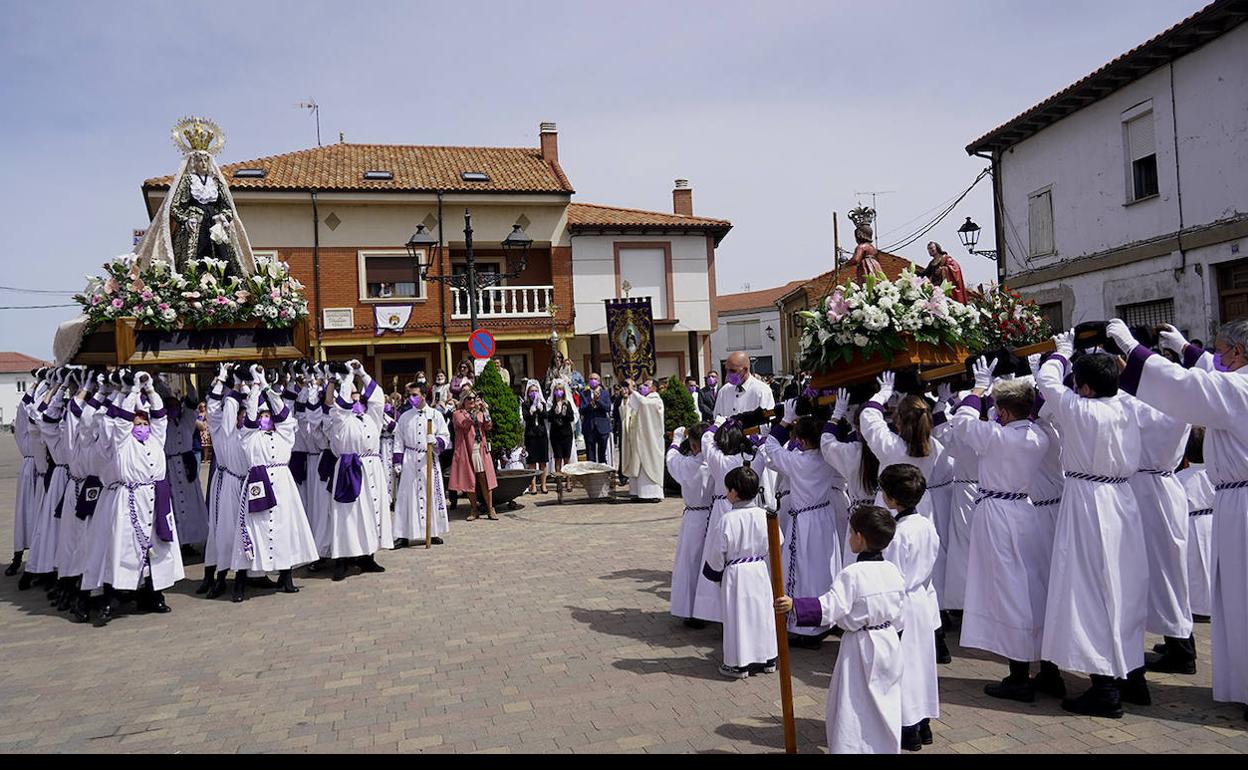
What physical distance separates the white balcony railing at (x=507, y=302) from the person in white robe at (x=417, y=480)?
Result: 51.3 feet

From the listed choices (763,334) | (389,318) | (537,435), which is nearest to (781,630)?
(537,435)

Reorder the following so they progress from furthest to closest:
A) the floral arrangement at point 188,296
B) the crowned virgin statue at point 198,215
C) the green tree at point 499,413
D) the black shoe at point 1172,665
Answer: the green tree at point 499,413 → the crowned virgin statue at point 198,215 → the floral arrangement at point 188,296 → the black shoe at point 1172,665

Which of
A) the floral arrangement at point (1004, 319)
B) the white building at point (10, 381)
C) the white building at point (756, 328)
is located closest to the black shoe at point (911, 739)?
the floral arrangement at point (1004, 319)

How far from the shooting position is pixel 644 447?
588 inches

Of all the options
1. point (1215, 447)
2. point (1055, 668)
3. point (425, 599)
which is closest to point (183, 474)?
point (425, 599)

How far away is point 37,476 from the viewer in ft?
34.5

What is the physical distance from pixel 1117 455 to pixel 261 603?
7682 mm

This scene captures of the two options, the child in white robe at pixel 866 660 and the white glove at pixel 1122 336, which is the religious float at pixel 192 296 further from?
the white glove at pixel 1122 336

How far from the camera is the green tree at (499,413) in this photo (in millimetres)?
15617

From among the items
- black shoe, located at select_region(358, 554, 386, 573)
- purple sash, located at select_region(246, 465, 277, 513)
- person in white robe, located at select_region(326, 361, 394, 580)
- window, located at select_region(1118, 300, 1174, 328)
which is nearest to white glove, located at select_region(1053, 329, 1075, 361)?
person in white robe, located at select_region(326, 361, 394, 580)

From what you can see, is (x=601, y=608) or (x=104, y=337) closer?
(x=601, y=608)

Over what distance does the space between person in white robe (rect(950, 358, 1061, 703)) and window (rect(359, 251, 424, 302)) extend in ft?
76.7

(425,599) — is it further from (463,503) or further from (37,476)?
(463,503)
